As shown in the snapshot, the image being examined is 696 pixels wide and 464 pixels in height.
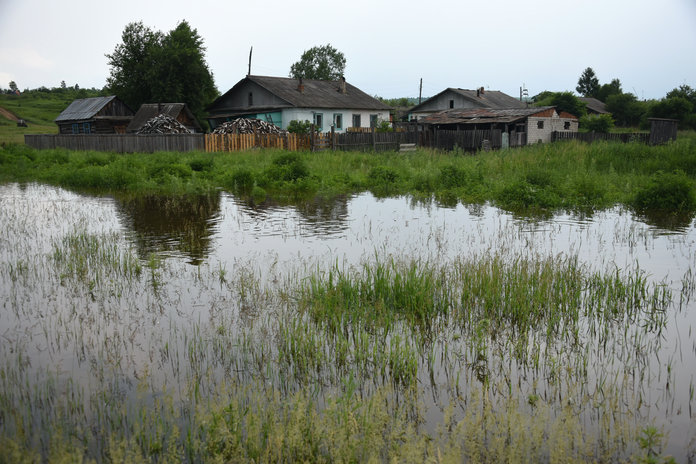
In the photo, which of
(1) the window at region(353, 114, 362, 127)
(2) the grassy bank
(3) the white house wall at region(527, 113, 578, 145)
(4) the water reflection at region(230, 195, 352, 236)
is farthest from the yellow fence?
(1) the window at region(353, 114, 362, 127)

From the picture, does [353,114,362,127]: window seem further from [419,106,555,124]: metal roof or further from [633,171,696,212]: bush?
[633,171,696,212]: bush

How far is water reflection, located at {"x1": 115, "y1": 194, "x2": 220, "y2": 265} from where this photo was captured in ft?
33.6

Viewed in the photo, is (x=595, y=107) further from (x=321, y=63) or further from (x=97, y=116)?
(x=97, y=116)

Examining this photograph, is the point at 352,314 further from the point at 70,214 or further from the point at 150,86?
the point at 150,86

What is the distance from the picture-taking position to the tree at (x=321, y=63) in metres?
81.6

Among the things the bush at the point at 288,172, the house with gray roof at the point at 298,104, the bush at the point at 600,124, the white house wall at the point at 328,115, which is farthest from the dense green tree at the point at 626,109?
the bush at the point at 288,172

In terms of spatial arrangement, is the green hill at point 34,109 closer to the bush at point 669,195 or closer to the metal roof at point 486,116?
the metal roof at point 486,116

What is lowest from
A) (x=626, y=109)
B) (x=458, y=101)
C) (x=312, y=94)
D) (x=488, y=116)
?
(x=488, y=116)

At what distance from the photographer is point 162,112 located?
43438 millimetres

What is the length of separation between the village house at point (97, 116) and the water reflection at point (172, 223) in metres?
Answer: 36.3

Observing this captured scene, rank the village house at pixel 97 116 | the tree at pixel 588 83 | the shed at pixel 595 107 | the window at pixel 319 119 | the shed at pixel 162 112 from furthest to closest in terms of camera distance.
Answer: the tree at pixel 588 83 < the shed at pixel 595 107 < the village house at pixel 97 116 < the window at pixel 319 119 < the shed at pixel 162 112

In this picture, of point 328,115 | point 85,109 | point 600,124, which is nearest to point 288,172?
point 328,115

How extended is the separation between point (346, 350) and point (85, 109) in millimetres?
51707

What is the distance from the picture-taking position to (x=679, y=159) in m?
19.0
